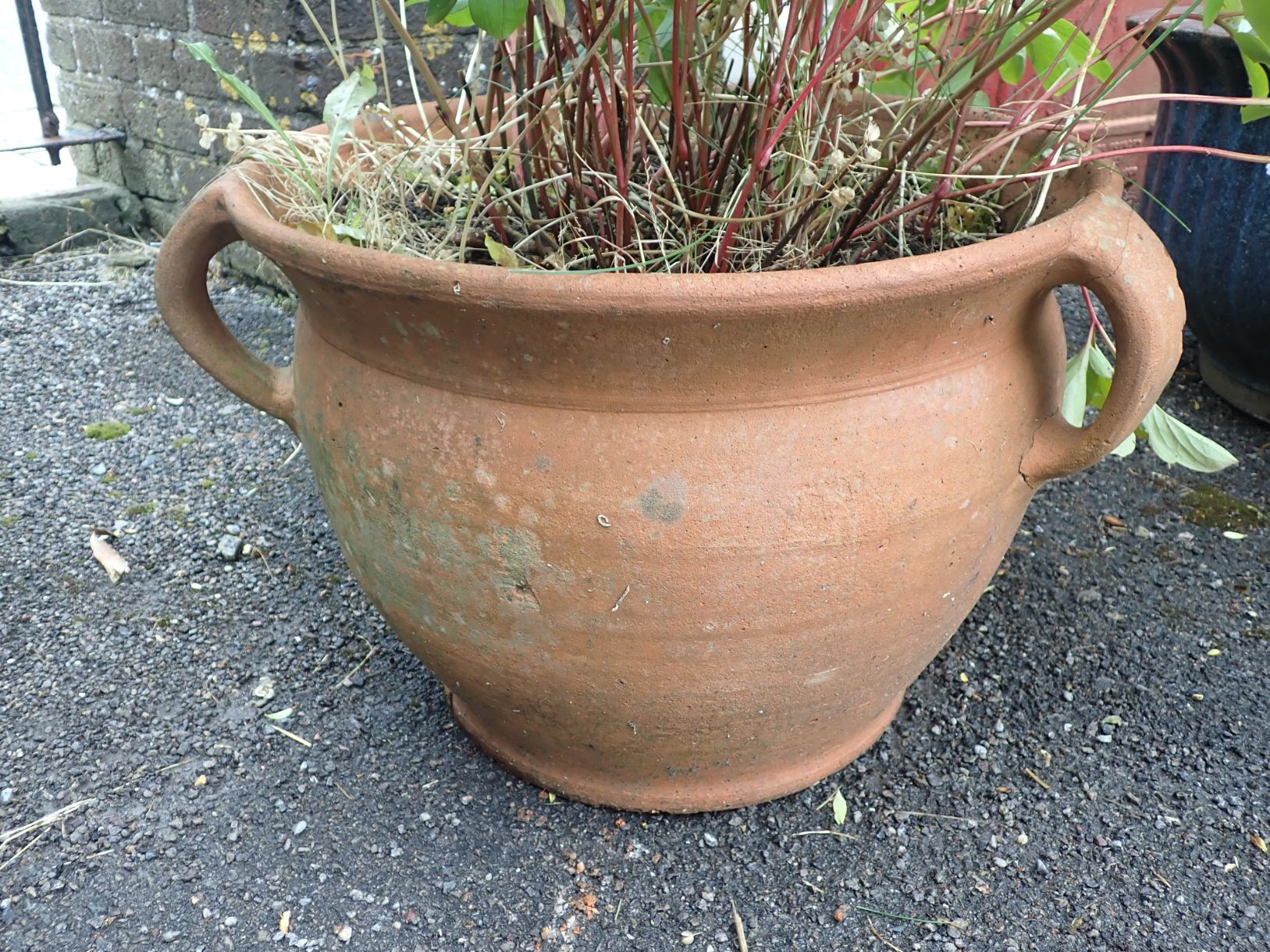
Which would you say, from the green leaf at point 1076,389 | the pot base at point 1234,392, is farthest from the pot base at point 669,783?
the pot base at point 1234,392

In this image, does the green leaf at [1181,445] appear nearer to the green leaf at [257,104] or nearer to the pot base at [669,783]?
the pot base at [669,783]

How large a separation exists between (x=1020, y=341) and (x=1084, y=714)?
0.71m

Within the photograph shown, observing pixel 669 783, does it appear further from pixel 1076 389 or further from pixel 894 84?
pixel 894 84

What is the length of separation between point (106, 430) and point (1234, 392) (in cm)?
263

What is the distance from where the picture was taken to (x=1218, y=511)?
2215 mm

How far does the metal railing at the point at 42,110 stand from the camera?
11.2 feet

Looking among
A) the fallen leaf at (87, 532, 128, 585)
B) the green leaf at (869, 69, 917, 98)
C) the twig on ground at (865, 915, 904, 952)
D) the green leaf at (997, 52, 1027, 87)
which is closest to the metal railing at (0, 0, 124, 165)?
the fallen leaf at (87, 532, 128, 585)

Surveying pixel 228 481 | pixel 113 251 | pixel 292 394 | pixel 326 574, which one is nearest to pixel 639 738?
pixel 292 394

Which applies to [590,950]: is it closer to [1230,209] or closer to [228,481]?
[228,481]

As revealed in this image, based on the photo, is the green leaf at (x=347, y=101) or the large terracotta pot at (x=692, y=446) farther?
the green leaf at (x=347, y=101)

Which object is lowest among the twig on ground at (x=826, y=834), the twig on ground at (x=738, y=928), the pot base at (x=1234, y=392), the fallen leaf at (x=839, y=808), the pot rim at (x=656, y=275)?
the twig on ground at (x=738, y=928)

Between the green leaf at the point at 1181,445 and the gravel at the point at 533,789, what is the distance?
0.41 metres

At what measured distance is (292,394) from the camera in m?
1.44

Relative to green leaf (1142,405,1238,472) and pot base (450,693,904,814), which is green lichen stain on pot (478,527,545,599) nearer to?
pot base (450,693,904,814)
